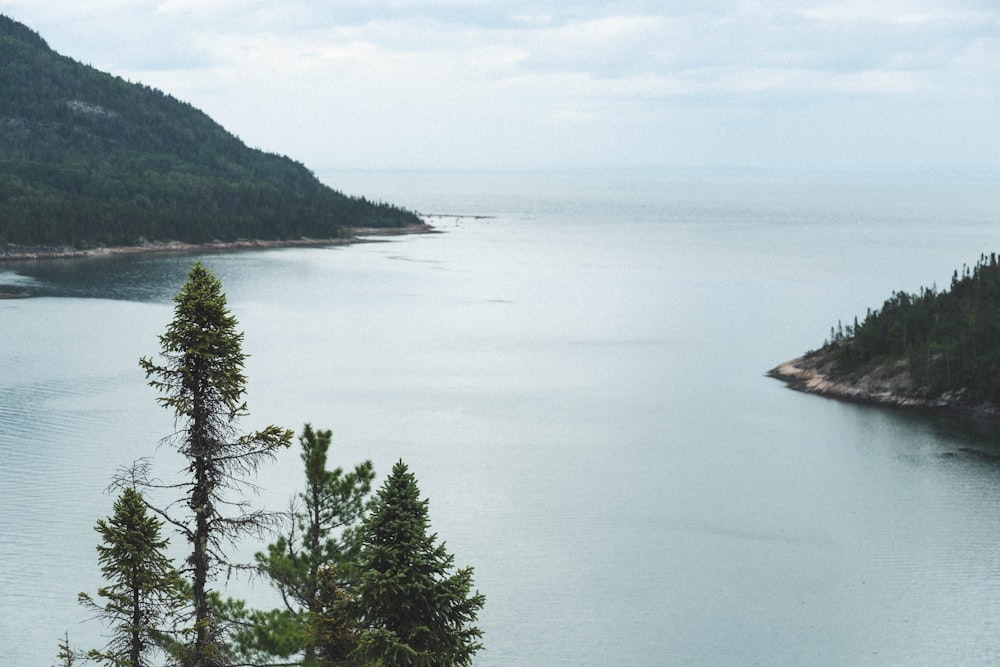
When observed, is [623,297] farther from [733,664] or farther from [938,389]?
[733,664]

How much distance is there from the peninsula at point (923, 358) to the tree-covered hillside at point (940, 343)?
7 cm

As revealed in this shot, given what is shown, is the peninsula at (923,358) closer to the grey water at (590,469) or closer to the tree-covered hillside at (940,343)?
the tree-covered hillside at (940,343)

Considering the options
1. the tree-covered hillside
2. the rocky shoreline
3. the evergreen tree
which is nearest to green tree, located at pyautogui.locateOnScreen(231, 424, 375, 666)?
the evergreen tree

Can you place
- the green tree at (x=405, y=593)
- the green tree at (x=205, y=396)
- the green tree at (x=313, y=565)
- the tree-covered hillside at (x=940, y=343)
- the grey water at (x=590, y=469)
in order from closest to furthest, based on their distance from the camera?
the green tree at (x=205, y=396) → the green tree at (x=405, y=593) → the green tree at (x=313, y=565) → the grey water at (x=590, y=469) → the tree-covered hillside at (x=940, y=343)

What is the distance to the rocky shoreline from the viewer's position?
8269cm

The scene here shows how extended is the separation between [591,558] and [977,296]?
56.7 metres

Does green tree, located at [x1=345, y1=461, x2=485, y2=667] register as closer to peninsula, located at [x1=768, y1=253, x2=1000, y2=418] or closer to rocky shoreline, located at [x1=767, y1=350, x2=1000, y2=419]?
rocky shoreline, located at [x1=767, y1=350, x2=1000, y2=419]

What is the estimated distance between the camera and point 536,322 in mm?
127188

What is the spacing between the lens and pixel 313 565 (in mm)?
26328

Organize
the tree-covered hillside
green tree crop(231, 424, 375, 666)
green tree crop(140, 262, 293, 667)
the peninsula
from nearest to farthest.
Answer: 1. green tree crop(140, 262, 293, 667)
2. green tree crop(231, 424, 375, 666)
3. the peninsula
4. the tree-covered hillside

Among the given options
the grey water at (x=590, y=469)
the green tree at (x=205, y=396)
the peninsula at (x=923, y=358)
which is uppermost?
the green tree at (x=205, y=396)

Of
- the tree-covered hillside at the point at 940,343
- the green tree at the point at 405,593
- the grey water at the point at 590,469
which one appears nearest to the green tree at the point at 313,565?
the green tree at the point at 405,593

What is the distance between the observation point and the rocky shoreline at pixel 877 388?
271 ft

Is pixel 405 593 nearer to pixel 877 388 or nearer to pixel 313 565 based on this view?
pixel 313 565
